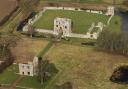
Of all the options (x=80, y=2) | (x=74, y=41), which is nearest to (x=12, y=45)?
(x=74, y=41)

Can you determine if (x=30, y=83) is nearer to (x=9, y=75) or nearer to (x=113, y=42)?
(x=9, y=75)

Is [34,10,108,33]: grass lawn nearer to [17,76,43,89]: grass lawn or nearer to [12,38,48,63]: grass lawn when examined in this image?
[12,38,48,63]: grass lawn

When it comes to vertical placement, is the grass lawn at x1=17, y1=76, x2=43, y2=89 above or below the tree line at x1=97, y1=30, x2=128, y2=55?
below

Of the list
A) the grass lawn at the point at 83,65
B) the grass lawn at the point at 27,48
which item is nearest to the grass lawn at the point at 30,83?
the grass lawn at the point at 83,65

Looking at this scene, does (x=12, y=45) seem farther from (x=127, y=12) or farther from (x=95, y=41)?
(x=127, y=12)

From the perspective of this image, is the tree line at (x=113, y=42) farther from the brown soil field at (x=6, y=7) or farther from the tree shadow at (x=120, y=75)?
the brown soil field at (x=6, y=7)

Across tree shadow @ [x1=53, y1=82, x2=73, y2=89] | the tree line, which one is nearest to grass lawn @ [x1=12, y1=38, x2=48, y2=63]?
tree shadow @ [x1=53, y1=82, x2=73, y2=89]
